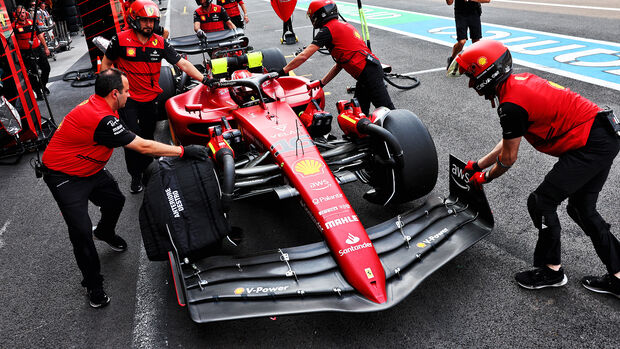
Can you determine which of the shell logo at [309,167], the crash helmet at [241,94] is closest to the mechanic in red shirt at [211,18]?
the crash helmet at [241,94]

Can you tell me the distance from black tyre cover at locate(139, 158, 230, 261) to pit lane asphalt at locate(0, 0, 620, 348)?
56 centimetres

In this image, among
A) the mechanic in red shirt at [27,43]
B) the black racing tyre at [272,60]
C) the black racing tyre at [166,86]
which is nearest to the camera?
the black racing tyre at [166,86]

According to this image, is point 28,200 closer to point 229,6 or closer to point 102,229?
point 102,229

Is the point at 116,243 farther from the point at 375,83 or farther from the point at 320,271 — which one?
the point at 375,83

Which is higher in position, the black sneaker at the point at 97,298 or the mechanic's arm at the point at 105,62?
the mechanic's arm at the point at 105,62

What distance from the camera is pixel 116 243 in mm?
4352

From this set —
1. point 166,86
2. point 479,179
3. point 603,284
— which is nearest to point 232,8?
point 166,86

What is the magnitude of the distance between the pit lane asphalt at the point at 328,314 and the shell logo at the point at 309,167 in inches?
30.0

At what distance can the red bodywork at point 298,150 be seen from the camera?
306 centimetres

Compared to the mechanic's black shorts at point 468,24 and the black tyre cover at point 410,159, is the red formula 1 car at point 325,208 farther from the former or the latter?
the mechanic's black shorts at point 468,24

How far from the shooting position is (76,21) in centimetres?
2045

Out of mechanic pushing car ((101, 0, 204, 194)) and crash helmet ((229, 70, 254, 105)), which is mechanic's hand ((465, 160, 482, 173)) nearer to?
crash helmet ((229, 70, 254, 105))

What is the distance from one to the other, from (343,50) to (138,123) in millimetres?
2555

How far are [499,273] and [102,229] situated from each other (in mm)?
3385
